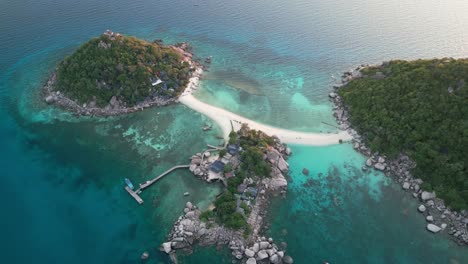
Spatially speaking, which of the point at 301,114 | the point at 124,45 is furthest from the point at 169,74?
the point at 301,114

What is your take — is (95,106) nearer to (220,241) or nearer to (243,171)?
(243,171)

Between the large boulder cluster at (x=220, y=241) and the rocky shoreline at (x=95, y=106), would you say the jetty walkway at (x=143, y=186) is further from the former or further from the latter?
the rocky shoreline at (x=95, y=106)

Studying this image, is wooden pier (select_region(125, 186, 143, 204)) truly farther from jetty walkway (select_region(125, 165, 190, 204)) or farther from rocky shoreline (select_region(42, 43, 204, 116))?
rocky shoreline (select_region(42, 43, 204, 116))

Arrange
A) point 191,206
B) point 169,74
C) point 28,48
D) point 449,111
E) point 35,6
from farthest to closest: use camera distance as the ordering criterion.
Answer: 1. point 35,6
2. point 28,48
3. point 169,74
4. point 449,111
5. point 191,206

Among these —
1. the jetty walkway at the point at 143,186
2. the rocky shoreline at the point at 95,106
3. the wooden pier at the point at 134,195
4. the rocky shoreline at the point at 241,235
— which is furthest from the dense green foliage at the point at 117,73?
the rocky shoreline at the point at 241,235

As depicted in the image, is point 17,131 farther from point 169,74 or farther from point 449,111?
point 449,111

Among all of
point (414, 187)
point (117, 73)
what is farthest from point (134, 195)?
point (414, 187)
